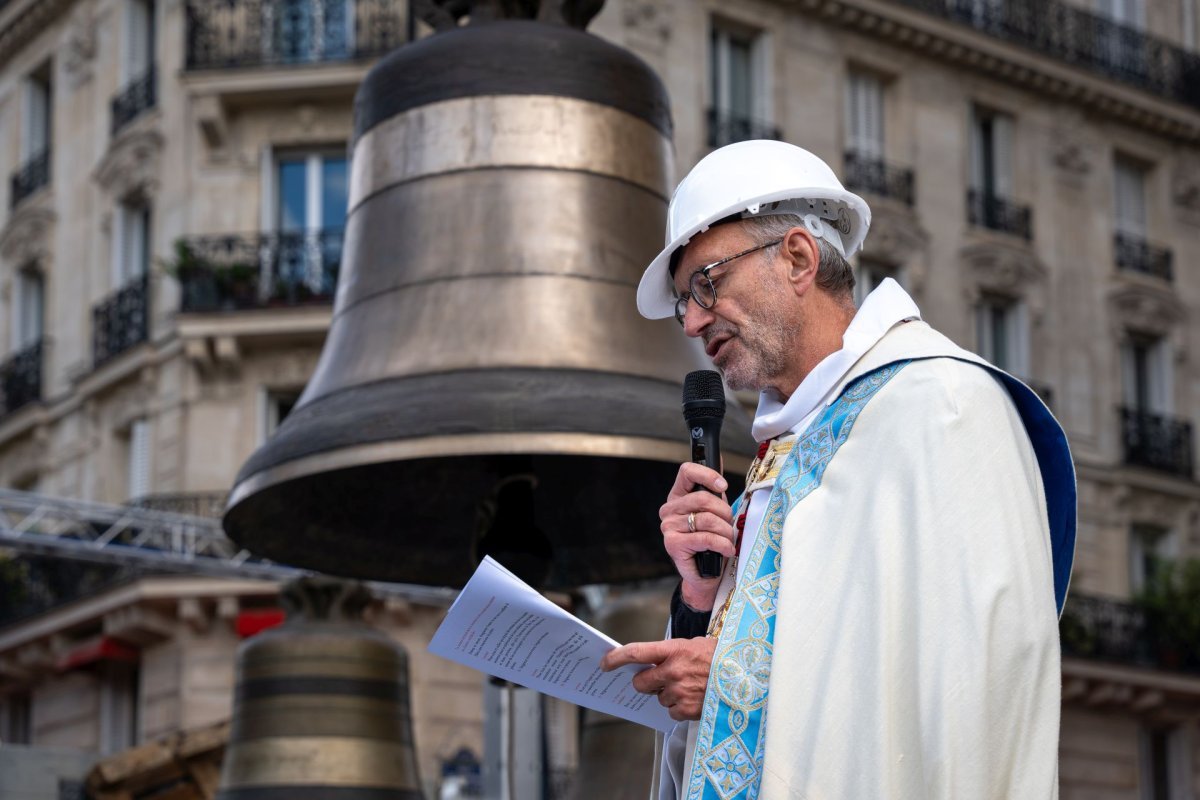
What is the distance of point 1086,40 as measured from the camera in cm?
2994

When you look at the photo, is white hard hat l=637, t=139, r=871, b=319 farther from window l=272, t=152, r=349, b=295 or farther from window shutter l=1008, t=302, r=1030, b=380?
window shutter l=1008, t=302, r=1030, b=380

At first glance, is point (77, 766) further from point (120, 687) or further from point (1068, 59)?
point (1068, 59)

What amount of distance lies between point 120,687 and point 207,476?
9.67ft

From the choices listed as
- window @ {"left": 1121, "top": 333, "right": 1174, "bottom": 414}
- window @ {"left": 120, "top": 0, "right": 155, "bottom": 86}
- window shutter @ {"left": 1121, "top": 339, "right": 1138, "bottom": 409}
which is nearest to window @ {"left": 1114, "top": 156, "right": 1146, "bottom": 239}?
window @ {"left": 1121, "top": 333, "right": 1174, "bottom": 414}

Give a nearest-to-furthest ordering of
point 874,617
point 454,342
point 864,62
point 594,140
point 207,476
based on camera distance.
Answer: point 874,617 → point 454,342 → point 594,140 → point 207,476 → point 864,62

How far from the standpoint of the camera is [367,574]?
5.23 m

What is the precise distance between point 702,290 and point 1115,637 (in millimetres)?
26055

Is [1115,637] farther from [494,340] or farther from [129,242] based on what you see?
[494,340]

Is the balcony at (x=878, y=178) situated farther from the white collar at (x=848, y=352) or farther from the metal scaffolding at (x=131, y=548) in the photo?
the white collar at (x=848, y=352)

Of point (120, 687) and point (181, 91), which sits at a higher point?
point (181, 91)

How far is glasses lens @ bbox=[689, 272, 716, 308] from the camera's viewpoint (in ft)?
10.3

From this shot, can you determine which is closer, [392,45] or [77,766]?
[77,766]

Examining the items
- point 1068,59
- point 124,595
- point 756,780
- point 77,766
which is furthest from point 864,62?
point 756,780

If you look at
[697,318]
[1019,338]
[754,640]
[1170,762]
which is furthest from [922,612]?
[1170,762]
